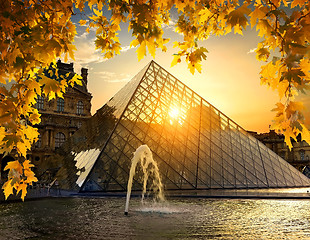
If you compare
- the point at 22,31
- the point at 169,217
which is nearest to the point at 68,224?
the point at 169,217

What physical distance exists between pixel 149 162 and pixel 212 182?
3808mm

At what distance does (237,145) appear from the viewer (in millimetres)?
21422

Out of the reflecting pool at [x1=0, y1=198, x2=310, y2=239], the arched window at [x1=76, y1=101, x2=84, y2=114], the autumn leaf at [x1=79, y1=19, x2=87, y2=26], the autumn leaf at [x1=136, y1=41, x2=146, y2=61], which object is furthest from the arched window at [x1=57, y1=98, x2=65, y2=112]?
the autumn leaf at [x1=136, y1=41, x2=146, y2=61]

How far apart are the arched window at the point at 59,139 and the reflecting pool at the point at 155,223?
37.8 m

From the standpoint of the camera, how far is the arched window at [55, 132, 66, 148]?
4584cm

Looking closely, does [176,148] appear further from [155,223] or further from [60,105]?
[60,105]

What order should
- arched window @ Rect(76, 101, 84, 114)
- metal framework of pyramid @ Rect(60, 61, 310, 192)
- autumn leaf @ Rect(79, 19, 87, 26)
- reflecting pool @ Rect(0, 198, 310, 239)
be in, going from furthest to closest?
arched window @ Rect(76, 101, 84, 114)
metal framework of pyramid @ Rect(60, 61, 310, 192)
reflecting pool @ Rect(0, 198, 310, 239)
autumn leaf @ Rect(79, 19, 87, 26)

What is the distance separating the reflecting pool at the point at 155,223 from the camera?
5.89 metres

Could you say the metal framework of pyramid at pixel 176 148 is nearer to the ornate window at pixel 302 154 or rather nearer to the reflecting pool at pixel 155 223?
the reflecting pool at pixel 155 223

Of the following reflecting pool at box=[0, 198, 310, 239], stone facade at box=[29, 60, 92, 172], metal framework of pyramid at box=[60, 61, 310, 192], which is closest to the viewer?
reflecting pool at box=[0, 198, 310, 239]

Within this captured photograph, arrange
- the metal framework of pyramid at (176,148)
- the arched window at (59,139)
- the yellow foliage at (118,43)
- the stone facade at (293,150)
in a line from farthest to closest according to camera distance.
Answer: the stone facade at (293,150), the arched window at (59,139), the metal framework of pyramid at (176,148), the yellow foliage at (118,43)

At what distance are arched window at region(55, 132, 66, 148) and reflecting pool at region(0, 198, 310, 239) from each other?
3780cm

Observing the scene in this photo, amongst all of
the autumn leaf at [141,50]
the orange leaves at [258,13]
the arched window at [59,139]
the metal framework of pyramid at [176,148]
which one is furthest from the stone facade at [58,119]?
the orange leaves at [258,13]

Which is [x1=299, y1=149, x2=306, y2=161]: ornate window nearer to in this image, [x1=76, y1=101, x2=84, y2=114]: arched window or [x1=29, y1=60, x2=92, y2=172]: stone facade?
[x1=29, y1=60, x2=92, y2=172]: stone facade
